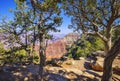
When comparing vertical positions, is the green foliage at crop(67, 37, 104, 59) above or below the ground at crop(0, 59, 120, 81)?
above

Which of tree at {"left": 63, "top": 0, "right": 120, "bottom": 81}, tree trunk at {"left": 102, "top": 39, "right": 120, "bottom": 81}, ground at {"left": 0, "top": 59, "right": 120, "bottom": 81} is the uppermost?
tree at {"left": 63, "top": 0, "right": 120, "bottom": 81}

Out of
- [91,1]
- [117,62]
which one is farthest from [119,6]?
[117,62]

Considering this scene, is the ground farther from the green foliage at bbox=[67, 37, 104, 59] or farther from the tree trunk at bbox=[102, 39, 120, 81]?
the green foliage at bbox=[67, 37, 104, 59]

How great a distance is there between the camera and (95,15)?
18016 mm

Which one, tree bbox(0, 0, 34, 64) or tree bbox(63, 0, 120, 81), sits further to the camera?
tree bbox(0, 0, 34, 64)

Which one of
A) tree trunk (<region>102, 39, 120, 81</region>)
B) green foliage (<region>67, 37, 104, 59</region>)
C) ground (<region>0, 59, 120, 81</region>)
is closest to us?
tree trunk (<region>102, 39, 120, 81</region>)

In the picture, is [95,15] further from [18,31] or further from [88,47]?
[88,47]

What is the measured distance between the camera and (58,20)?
2116 centimetres

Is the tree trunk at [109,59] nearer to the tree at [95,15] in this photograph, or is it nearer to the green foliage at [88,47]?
the tree at [95,15]

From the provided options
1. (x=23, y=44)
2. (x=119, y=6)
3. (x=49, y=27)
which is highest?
(x=119, y=6)

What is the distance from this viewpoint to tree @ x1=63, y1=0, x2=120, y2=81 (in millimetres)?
16719

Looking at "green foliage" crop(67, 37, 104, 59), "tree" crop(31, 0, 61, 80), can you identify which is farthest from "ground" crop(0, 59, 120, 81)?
"green foliage" crop(67, 37, 104, 59)

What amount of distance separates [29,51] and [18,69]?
12162 mm

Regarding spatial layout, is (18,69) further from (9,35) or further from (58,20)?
(9,35)
